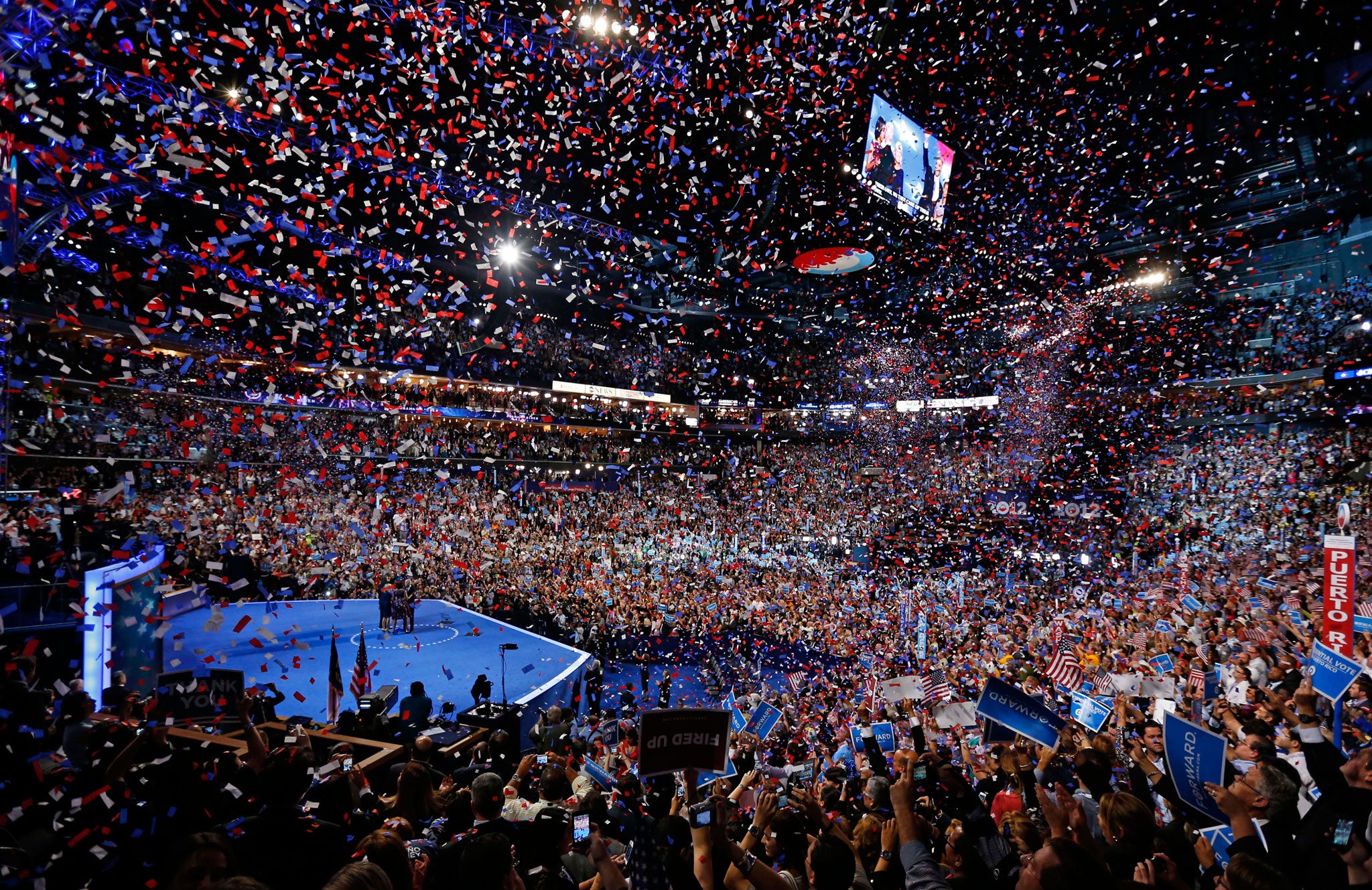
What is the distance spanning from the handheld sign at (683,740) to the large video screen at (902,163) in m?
14.1

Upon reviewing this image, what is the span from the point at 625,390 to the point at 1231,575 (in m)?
23.3

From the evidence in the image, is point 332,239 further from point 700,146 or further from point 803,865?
point 803,865

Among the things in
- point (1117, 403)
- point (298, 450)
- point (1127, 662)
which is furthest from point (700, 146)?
point (1117, 403)

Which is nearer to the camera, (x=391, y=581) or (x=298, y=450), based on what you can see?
(x=391, y=581)

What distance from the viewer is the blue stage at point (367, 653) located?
11.0 metres

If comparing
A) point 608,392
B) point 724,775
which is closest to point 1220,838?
point 724,775

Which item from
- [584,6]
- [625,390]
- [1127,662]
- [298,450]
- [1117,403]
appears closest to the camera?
[1127,662]

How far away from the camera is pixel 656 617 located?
15023mm

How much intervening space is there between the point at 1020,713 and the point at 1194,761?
1064 mm

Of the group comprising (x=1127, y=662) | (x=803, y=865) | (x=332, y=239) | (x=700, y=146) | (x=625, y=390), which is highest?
(x=700, y=146)

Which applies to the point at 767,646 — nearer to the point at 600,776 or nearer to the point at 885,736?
the point at 885,736

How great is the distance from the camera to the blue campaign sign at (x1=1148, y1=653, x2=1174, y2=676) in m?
7.20

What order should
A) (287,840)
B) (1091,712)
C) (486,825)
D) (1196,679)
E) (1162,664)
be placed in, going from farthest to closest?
1. (1162,664)
2. (1196,679)
3. (1091,712)
4. (486,825)
5. (287,840)

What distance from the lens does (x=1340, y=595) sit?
6.16 metres
